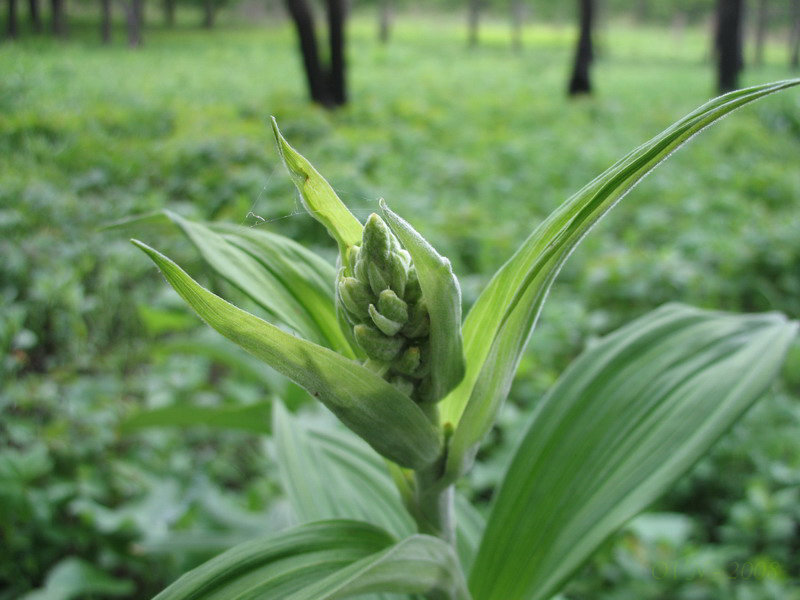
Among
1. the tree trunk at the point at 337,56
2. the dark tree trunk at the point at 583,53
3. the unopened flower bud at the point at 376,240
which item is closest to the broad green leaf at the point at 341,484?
the unopened flower bud at the point at 376,240

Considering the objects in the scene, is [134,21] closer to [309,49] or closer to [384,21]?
[309,49]

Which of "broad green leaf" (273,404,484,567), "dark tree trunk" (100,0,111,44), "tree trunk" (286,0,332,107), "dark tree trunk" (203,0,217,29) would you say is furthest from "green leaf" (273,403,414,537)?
Answer: "dark tree trunk" (203,0,217,29)

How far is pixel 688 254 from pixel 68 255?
8.52 feet

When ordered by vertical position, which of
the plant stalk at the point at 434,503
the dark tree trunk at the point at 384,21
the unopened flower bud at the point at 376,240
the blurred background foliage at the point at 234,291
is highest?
the dark tree trunk at the point at 384,21

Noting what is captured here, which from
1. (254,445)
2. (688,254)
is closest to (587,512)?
(254,445)

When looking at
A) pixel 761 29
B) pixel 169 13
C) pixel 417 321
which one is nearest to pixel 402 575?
pixel 417 321

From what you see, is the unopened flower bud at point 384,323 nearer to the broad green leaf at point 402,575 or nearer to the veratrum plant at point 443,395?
the veratrum plant at point 443,395

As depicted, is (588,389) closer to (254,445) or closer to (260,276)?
(260,276)

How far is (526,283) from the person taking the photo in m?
0.47

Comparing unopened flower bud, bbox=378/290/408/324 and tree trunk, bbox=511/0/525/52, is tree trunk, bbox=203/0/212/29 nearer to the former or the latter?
tree trunk, bbox=511/0/525/52

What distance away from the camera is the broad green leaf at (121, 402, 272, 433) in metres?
1.01

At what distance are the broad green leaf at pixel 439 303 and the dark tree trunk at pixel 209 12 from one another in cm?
1320

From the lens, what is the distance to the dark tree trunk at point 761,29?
1359 centimetres

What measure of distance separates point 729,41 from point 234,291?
326 inches
